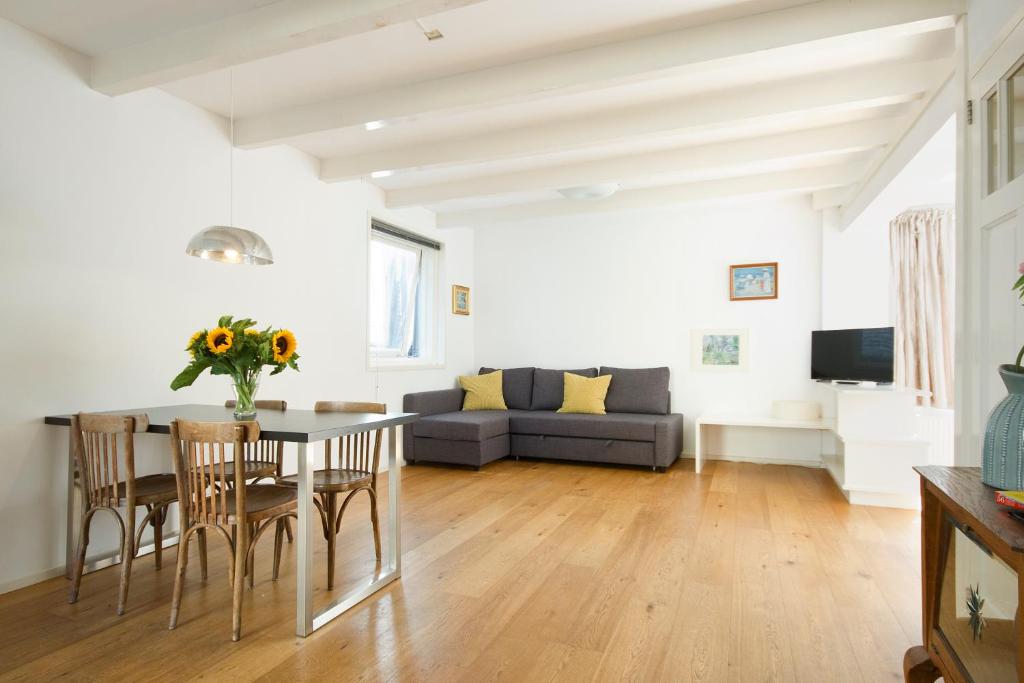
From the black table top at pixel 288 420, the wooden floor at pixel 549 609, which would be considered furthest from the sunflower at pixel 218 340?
the wooden floor at pixel 549 609

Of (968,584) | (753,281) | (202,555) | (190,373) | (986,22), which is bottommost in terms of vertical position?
(202,555)

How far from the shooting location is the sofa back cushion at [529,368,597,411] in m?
6.26

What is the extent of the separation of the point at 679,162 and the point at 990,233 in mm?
2400

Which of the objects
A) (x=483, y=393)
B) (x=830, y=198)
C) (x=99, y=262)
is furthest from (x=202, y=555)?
(x=830, y=198)

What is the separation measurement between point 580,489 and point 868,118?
10.8ft

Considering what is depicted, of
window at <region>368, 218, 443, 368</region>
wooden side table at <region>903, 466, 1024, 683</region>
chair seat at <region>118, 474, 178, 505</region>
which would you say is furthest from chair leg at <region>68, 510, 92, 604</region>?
wooden side table at <region>903, 466, 1024, 683</region>

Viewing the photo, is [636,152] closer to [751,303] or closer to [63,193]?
[751,303]

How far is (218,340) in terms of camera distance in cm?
262

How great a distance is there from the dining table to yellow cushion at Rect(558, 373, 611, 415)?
3.13 metres

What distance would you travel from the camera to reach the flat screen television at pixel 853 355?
4555 millimetres

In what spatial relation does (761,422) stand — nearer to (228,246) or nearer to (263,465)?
(263,465)

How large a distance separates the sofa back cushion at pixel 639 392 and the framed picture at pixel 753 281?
1072mm

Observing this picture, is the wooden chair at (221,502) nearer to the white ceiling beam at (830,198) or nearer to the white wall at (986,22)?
the white wall at (986,22)

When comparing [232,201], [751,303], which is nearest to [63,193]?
[232,201]
